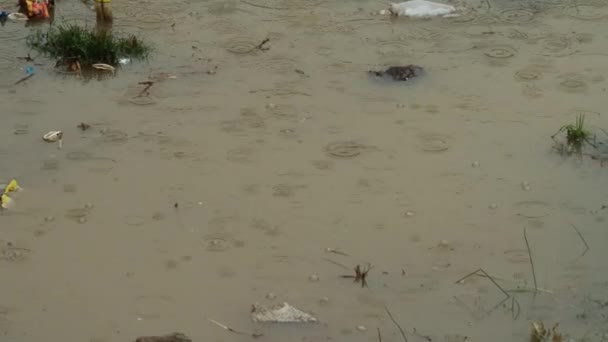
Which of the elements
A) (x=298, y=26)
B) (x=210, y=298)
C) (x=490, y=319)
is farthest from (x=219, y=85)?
(x=490, y=319)

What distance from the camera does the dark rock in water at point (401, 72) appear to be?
6188 mm

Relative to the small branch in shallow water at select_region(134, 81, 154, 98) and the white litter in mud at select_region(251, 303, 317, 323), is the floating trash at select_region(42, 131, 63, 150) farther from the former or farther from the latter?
the white litter in mud at select_region(251, 303, 317, 323)

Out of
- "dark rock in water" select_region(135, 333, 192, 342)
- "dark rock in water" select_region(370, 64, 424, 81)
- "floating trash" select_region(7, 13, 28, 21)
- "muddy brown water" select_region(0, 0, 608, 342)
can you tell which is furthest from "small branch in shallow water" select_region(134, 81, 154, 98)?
"dark rock in water" select_region(135, 333, 192, 342)

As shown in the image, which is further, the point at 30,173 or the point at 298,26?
the point at 298,26

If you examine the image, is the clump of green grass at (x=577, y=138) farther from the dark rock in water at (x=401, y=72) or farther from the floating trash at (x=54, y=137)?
the floating trash at (x=54, y=137)

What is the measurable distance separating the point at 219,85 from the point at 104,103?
0.77 meters

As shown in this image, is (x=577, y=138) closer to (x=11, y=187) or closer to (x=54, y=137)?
(x=54, y=137)

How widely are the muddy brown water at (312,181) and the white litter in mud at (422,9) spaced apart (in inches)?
5.6

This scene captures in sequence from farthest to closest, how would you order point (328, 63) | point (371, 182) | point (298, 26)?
point (298, 26), point (328, 63), point (371, 182)

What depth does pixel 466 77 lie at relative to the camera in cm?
621

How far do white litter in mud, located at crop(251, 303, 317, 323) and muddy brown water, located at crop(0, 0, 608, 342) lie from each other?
4 cm

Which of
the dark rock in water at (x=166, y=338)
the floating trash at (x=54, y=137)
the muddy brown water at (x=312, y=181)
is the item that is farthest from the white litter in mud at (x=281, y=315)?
the floating trash at (x=54, y=137)

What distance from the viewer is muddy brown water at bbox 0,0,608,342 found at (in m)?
4.28

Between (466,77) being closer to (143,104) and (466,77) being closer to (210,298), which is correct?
(143,104)
